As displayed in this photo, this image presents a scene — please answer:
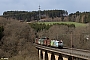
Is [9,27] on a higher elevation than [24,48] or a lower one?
higher

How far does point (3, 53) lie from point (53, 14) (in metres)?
128

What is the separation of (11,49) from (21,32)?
13.8 meters

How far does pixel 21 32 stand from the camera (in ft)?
286

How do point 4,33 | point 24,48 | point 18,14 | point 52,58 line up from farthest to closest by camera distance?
point 18,14
point 4,33
point 24,48
point 52,58

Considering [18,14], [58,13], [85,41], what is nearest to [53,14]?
[58,13]

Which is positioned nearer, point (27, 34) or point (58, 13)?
point (27, 34)

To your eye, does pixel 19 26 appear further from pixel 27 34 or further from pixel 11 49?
pixel 11 49

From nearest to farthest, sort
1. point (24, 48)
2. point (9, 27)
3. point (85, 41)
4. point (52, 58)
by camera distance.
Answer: point (52, 58) < point (85, 41) < point (24, 48) < point (9, 27)

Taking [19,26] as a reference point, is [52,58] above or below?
below

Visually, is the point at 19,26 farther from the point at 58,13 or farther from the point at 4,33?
the point at 58,13

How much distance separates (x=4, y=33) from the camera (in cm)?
8412

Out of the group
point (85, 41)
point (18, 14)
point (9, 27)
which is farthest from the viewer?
point (18, 14)

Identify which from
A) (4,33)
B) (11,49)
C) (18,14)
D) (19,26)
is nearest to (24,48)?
(11,49)

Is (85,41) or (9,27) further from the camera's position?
(9,27)
